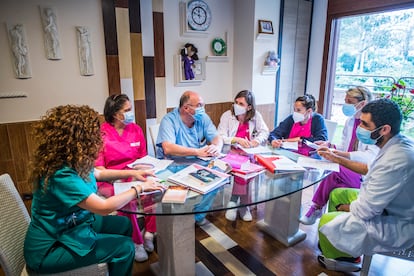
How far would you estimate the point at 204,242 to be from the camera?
2.15m

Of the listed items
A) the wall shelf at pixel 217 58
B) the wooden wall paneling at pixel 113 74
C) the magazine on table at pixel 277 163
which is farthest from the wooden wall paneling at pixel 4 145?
the wall shelf at pixel 217 58

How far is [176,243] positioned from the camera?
1583 mm

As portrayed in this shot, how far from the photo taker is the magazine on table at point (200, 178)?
148 centimetres

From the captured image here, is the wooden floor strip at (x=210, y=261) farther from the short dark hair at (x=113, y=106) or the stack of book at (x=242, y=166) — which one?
the short dark hair at (x=113, y=106)

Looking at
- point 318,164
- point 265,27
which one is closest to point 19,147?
point 318,164

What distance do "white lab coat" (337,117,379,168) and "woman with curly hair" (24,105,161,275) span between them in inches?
62.1

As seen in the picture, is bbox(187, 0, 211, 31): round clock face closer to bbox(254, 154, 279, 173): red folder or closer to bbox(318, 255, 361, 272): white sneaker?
bbox(254, 154, 279, 173): red folder

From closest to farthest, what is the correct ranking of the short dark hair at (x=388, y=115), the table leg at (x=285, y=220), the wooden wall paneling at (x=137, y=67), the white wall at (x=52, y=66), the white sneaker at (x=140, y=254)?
the short dark hair at (x=388, y=115) → the white sneaker at (x=140, y=254) → the table leg at (x=285, y=220) → the white wall at (x=52, y=66) → the wooden wall paneling at (x=137, y=67)

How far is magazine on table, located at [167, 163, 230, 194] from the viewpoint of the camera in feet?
4.85

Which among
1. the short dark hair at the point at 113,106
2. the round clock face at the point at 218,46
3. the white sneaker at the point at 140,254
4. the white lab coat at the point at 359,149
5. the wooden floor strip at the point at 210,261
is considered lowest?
the wooden floor strip at the point at 210,261

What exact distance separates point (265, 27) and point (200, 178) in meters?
2.36

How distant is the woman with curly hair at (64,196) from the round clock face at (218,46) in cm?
233

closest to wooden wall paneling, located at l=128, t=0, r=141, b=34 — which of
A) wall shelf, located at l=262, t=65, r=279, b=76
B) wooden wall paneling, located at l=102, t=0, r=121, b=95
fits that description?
wooden wall paneling, located at l=102, t=0, r=121, b=95

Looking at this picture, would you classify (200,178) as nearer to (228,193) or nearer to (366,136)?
(228,193)
